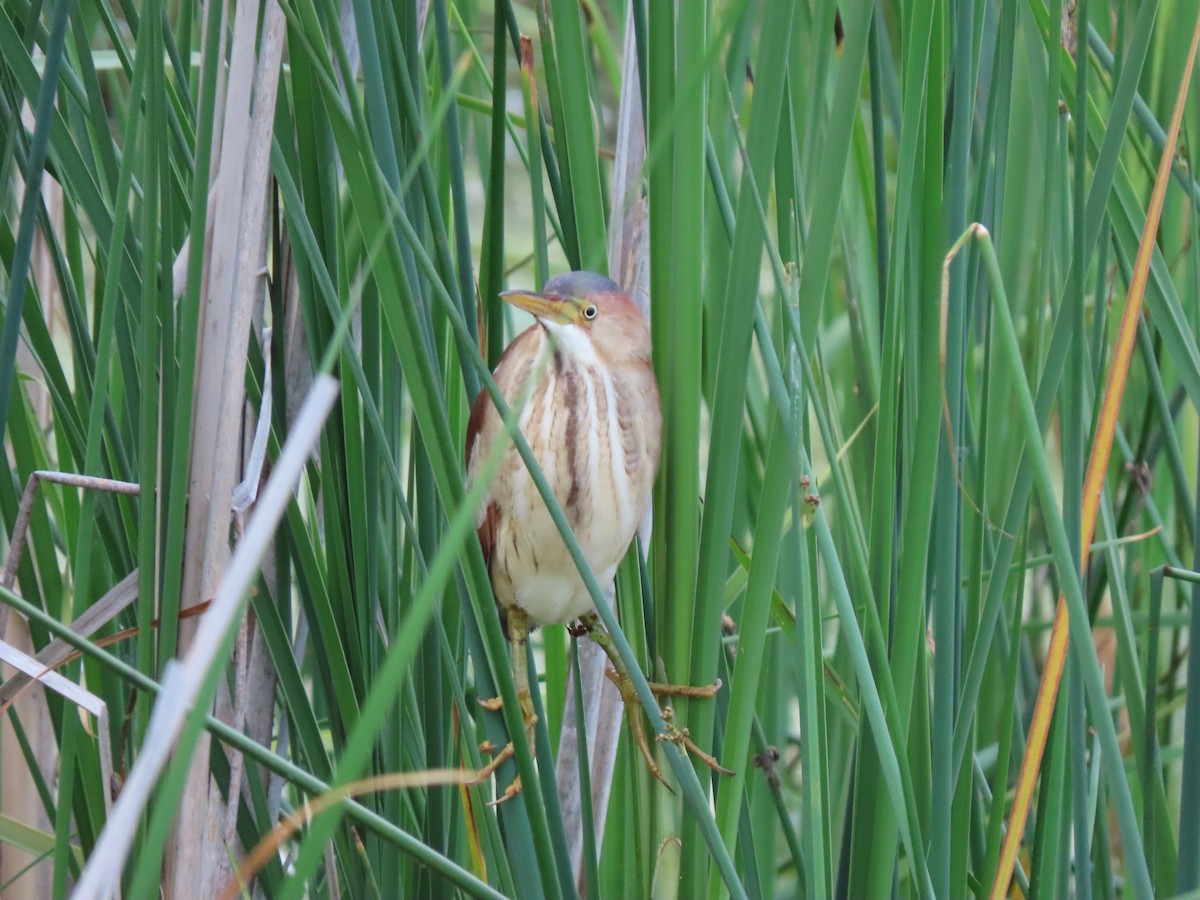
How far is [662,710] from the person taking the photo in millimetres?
781

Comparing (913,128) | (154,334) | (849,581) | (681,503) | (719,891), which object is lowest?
(719,891)

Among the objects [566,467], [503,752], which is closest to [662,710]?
[503,752]

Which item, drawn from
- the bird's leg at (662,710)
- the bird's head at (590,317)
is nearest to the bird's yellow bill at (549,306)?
the bird's head at (590,317)

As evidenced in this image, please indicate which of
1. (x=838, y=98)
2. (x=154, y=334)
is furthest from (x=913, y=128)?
(x=154, y=334)

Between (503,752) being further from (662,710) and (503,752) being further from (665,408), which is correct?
(665,408)

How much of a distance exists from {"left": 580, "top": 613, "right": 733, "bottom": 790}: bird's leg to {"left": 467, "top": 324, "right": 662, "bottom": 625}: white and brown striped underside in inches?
2.4

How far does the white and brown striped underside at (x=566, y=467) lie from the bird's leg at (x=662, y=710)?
60 mm

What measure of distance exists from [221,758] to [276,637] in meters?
0.11

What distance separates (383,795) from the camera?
904mm

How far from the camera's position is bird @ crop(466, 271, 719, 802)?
92 cm

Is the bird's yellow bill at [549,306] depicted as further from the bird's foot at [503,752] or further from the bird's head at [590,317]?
the bird's foot at [503,752]

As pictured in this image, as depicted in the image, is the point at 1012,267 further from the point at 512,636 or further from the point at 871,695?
the point at 871,695

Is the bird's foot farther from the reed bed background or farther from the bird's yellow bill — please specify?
the bird's yellow bill

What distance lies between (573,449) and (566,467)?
2cm
